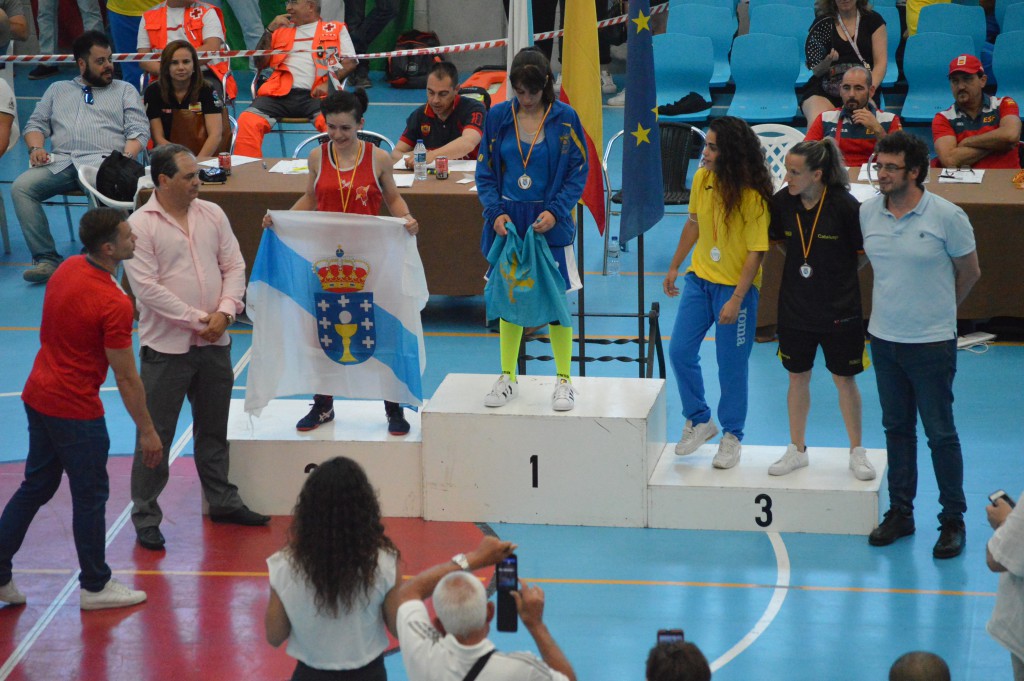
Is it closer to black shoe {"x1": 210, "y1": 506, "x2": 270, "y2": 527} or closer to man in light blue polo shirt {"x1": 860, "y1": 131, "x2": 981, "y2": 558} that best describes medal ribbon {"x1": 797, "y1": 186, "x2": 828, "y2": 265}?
man in light blue polo shirt {"x1": 860, "y1": 131, "x2": 981, "y2": 558}

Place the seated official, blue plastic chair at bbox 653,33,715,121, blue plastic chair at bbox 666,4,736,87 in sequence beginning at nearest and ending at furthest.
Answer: the seated official
blue plastic chair at bbox 653,33,715,121
blue plastic chair at bbox 666,4,736,87

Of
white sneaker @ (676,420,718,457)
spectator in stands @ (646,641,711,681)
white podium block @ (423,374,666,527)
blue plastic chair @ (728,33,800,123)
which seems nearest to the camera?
spectator in stands @ (646,641,711,681)

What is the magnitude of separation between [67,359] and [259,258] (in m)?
→ 1.49

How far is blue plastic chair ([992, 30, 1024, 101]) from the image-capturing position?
39.9 feet

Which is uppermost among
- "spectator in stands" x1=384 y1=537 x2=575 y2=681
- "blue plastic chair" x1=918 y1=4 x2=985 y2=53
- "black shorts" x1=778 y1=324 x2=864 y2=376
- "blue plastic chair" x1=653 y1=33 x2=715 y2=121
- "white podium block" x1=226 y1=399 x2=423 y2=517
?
"blue plastic chair" x1=918 y1=4 x2=985 y2=53

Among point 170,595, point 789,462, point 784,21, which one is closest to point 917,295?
point 789,462

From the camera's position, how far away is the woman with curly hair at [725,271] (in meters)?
5.96

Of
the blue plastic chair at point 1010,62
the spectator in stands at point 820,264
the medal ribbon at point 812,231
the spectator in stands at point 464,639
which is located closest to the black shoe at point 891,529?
the spectator in stands at point 820,264

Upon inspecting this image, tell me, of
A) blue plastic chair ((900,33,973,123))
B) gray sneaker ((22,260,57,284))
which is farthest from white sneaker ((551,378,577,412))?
blue plastic chair ((900,33,973,123))

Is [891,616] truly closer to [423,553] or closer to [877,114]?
[423,553]

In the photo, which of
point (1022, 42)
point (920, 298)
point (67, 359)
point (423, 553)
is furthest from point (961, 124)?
point (67, 359)

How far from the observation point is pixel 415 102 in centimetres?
1488

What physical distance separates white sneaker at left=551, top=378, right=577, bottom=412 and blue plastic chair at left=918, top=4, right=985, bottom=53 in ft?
26.7

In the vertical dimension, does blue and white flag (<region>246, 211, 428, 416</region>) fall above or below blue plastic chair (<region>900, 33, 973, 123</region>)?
below
